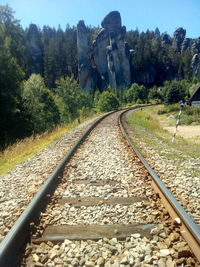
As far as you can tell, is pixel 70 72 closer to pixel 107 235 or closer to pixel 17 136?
pixel 17 136

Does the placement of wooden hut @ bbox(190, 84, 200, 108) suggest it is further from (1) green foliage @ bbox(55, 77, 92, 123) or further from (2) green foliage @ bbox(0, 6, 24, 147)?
(2) green foliage @ bbox(0, 6, 24, 147)

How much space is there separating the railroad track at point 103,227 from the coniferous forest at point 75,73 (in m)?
17.2

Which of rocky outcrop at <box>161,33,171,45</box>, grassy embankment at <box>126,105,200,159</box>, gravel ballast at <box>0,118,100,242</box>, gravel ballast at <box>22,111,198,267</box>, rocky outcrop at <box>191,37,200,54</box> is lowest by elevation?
grassy embankment at <box>126,105,200,159</box>

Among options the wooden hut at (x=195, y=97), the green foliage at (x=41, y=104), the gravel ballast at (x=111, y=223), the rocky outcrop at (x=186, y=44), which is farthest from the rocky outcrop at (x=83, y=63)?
the gravel ballast at (x=111, y=223)

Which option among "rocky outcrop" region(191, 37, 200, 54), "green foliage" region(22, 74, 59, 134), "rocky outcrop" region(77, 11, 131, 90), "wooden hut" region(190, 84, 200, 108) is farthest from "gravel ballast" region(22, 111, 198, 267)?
"rocky outcrop" region(191, 37, 200, 54)

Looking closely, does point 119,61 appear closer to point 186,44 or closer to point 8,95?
point 186,44

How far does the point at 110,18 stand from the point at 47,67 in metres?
32.6

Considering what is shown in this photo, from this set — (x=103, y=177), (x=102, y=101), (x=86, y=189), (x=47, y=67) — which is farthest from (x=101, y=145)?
(x=47, y=67)

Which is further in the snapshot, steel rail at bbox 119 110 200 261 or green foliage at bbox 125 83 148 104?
green foliage at bbox 125 83 148 104

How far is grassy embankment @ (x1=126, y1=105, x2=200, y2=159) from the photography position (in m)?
9.97

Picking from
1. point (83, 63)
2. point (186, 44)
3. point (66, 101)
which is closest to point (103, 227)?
point (66, 101)

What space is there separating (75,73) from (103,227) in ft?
382

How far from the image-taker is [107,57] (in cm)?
11144

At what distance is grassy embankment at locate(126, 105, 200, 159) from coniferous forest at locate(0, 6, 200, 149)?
9.25 m
